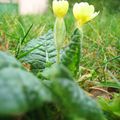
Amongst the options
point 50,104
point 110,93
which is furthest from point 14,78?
point 110,93

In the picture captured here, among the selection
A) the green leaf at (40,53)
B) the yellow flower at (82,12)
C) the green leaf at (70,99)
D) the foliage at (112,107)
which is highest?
the yellow flower at (82,12)

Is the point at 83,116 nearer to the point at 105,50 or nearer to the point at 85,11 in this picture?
the point at 85,11

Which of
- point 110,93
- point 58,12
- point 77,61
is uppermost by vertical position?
point 58,12

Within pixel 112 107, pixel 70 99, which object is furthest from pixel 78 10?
pixel 70 99

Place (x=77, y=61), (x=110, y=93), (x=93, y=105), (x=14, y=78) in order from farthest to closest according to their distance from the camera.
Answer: (x=110, y=93) < (x=77, y=61) < (x=93, y=105) < (x=14, y=78)

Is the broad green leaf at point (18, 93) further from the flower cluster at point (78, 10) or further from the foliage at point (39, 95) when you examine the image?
the flower cluster at point (78, 10)

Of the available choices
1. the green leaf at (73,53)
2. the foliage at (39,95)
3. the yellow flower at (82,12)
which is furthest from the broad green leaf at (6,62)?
the yellow flower at (82,12)
